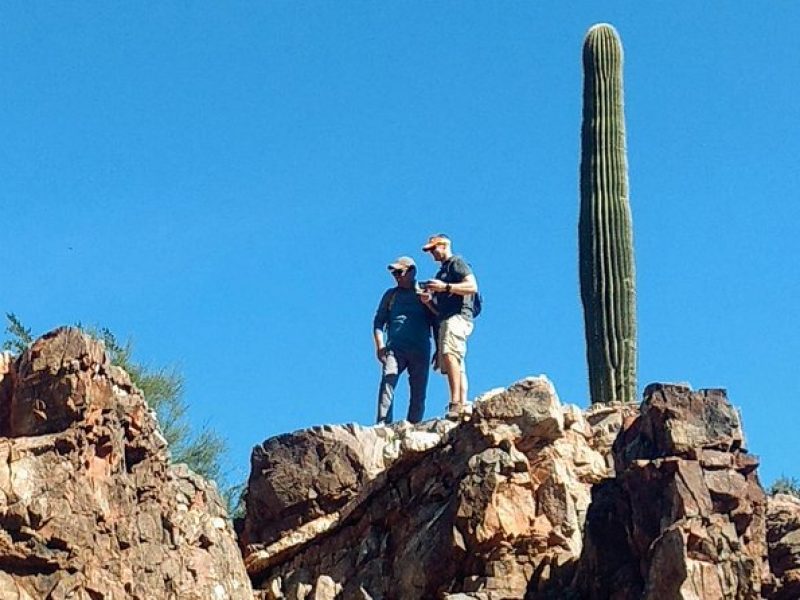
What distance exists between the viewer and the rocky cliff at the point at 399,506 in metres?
12.6

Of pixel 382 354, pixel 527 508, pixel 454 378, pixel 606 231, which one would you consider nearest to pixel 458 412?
pixel 454 378

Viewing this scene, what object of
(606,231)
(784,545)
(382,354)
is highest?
(606,231)

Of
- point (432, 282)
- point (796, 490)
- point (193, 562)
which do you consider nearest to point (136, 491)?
point (193, 562)

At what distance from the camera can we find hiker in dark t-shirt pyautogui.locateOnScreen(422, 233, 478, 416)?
16156mm

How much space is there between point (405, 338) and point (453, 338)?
507 mm

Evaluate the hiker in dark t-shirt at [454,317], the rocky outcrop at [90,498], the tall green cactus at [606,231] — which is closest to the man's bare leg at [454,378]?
the hiker in dark t-shirt at [454,317]

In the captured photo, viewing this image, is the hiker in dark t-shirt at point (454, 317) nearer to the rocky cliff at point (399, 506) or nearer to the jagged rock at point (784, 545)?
the rocky cliff at point (399, 506)

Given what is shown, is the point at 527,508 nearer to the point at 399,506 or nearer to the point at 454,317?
the point at 399,506

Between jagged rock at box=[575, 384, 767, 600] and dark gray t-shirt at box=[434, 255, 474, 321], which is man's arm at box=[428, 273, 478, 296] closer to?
dark gray t-shirt at box=[434, 255, 474, 321]

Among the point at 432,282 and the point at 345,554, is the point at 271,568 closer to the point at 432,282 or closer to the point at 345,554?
the point at 345,554

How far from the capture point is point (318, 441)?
15422 millimetres

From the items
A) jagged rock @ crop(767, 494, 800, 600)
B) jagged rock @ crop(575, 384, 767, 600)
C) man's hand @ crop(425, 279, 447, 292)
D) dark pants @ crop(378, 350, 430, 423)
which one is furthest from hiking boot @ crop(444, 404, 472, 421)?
jagged rock @ crop(767, 494, 800, 600)

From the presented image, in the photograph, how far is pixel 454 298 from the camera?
16.3 meters

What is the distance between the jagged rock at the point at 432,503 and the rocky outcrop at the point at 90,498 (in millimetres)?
1008
